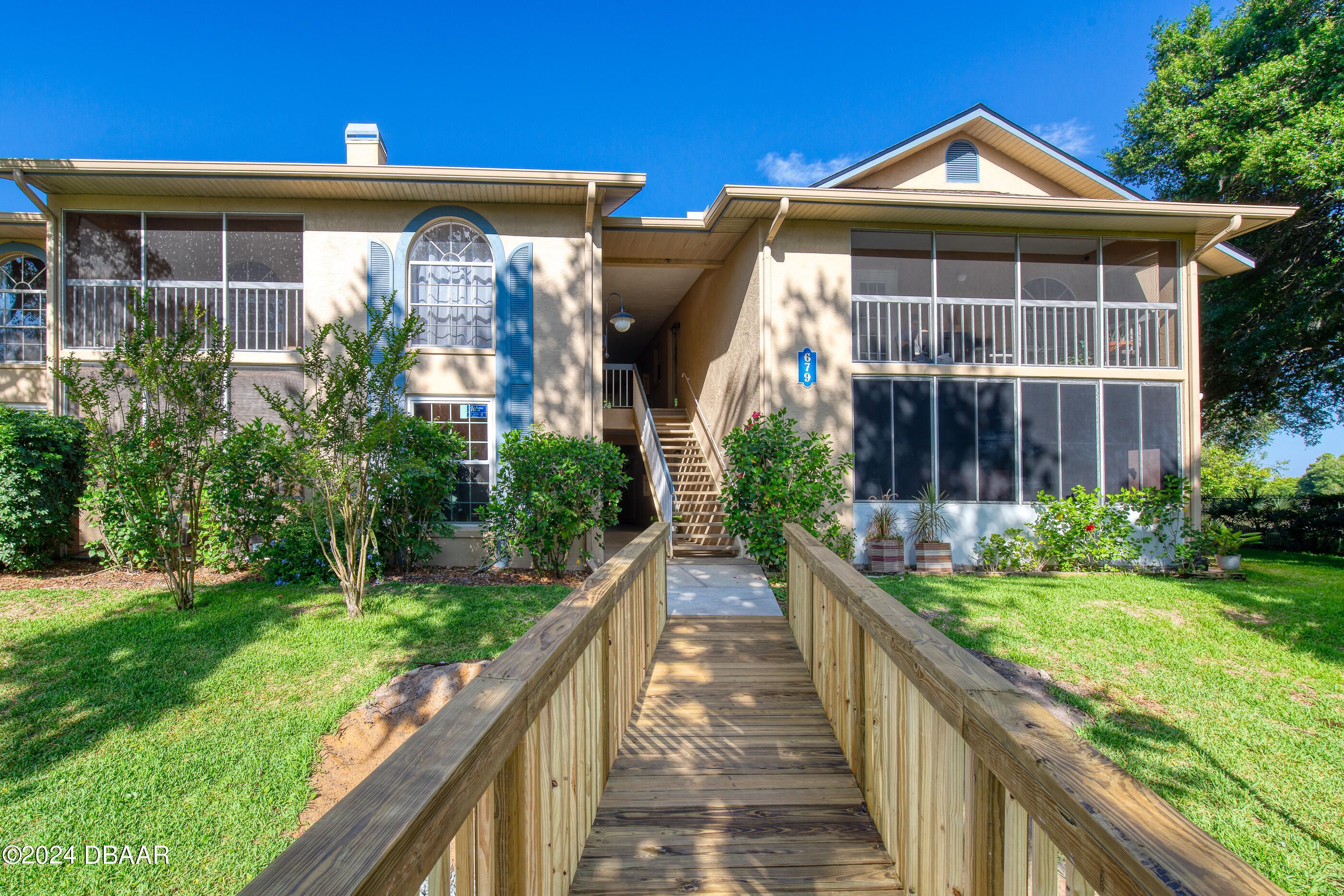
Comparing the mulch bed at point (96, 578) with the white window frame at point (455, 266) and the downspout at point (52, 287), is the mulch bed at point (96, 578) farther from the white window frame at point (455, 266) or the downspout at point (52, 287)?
the white window frame at point (455, 266)

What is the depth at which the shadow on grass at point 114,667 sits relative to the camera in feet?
12.4

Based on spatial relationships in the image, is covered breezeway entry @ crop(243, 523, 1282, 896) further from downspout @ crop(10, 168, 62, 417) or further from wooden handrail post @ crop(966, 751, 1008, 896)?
downspout @ crop(10, 168, 62, 417)

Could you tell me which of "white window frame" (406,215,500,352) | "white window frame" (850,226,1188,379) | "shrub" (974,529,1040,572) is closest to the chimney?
"white window frame" (406,215,500,352)

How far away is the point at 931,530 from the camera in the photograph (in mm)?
8828

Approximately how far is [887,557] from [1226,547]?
493cm

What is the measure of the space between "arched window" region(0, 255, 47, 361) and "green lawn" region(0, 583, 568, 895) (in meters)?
5.63

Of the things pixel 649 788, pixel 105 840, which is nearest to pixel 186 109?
pixel 105 840

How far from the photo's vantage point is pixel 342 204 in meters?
8.66

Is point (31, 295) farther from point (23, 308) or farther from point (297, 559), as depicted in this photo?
point (297, 559)

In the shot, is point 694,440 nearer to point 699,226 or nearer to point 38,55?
point 699,226

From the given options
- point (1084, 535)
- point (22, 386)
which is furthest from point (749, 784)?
point (22, 386)

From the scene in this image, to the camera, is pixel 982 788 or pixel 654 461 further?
pixel 654 461

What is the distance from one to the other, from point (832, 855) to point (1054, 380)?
896 cm

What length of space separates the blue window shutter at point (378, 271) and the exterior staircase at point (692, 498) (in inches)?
188
